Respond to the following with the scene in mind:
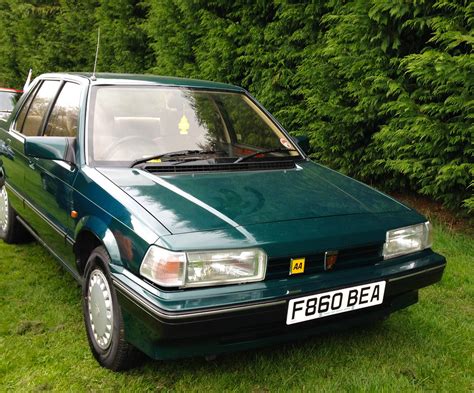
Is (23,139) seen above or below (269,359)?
above

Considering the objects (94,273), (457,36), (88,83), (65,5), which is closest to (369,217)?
(94,273)

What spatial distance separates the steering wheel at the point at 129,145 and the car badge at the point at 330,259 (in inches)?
48.8

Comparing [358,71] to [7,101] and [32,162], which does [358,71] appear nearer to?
[32,162]

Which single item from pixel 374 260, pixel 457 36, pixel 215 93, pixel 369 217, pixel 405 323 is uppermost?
pixel 457 36

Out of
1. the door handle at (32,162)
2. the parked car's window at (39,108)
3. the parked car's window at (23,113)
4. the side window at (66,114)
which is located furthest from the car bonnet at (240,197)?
the parked car's window at (23,113)

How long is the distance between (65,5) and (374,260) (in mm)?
14597

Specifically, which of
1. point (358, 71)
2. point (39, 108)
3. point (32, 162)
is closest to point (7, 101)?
point (39, 108)

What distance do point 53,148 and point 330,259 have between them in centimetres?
171

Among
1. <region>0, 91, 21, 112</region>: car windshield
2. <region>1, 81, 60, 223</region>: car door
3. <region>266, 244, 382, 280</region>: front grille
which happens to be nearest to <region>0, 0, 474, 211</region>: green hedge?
<region>266, 244, 382, 280</region>: front grille

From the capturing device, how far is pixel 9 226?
14.2ft

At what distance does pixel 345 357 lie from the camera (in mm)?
2643

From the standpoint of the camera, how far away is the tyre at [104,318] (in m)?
2.34

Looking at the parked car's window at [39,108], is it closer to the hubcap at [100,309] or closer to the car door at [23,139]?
the car door at [23,139]

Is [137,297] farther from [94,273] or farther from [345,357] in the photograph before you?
[345,357]
